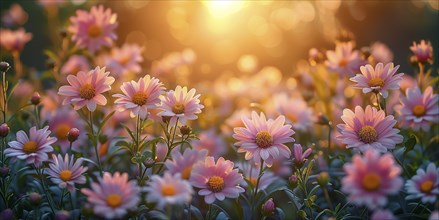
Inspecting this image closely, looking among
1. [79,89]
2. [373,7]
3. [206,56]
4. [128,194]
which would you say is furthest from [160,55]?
[128,194]

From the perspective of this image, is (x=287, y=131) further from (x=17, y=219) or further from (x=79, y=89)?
(x=17, y=219)

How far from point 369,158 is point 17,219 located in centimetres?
146

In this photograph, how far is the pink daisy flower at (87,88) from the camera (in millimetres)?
1946

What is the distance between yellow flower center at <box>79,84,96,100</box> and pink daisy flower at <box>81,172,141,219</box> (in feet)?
1.72

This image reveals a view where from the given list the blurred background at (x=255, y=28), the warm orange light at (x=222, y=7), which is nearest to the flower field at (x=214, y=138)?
the warm orange light at (x=222, y=7)

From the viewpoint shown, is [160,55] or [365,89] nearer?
[365,89]

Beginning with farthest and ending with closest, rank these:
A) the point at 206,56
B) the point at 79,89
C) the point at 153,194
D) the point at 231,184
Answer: the point at 206,56 < the point at 79,89 < the point at 231,184 < the point at 153,194

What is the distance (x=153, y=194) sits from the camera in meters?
1.42

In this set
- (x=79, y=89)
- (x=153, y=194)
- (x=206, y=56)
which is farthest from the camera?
(x=206, y=56)

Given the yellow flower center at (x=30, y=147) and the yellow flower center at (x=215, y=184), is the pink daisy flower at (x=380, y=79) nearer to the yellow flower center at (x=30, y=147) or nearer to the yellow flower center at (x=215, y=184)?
the yellow flower center at (x=215, y=184)

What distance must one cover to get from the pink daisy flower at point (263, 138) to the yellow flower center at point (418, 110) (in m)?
0.59

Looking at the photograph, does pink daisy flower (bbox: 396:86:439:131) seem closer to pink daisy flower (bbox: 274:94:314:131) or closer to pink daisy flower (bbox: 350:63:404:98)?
pink daisy flower (bbox: 350:63:404:98)

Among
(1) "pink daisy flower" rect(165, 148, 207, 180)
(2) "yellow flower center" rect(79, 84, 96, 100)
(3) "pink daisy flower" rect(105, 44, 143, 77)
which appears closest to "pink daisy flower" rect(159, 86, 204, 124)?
(1) "pink daisy flower" rect(165, 148, 207, 180)

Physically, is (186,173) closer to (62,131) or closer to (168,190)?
(168,190)
